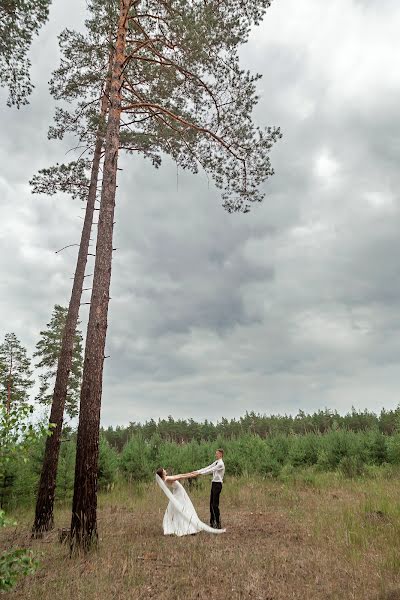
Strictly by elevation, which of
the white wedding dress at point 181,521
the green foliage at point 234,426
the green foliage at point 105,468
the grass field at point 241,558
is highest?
the green foliage at point 234,426

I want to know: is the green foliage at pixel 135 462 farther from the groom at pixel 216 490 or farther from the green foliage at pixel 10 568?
the green foliage at pixel 10 568

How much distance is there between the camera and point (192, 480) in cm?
2150

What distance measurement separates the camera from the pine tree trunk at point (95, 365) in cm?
834

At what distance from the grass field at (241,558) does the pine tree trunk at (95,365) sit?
0.61 meters

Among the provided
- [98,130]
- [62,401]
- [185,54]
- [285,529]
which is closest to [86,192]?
[98,130]

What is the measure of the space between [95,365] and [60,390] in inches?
137

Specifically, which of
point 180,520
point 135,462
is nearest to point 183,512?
point 180,520

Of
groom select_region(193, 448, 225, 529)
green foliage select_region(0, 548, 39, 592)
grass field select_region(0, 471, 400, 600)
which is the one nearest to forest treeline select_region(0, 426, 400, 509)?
grass field select_region(0, 471, 400, 600)

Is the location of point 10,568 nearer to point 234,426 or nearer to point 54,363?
point 54,363

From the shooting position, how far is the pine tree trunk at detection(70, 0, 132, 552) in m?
8.34

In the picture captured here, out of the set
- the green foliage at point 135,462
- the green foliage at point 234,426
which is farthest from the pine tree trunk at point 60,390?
the green foliage at point 234,426

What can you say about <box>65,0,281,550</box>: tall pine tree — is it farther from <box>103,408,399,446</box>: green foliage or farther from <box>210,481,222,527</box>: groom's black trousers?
<box>103,408,399,446</box>: green foliage

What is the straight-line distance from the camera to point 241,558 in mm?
7602

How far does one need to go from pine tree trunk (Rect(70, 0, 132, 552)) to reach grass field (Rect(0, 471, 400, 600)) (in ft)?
2.01
